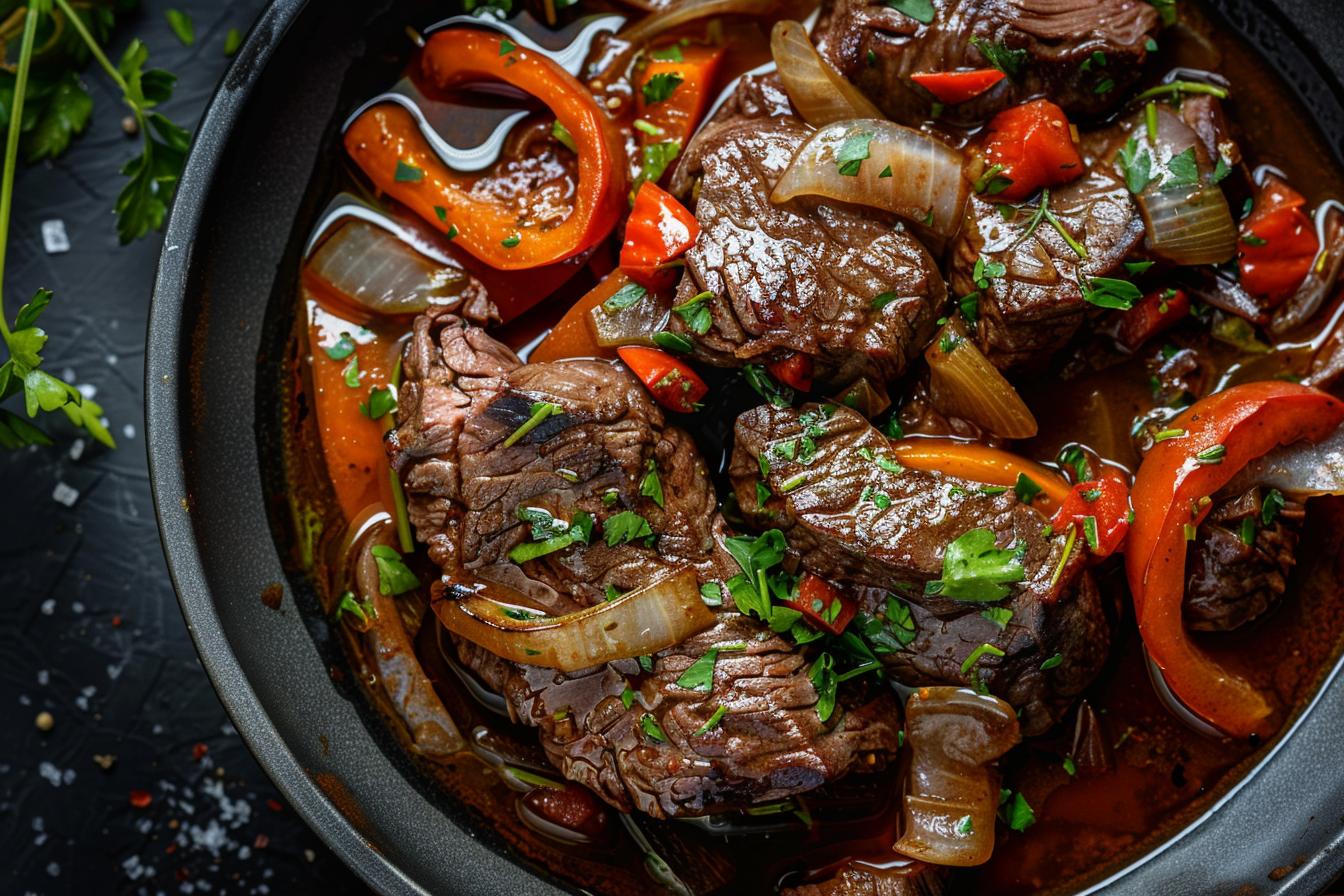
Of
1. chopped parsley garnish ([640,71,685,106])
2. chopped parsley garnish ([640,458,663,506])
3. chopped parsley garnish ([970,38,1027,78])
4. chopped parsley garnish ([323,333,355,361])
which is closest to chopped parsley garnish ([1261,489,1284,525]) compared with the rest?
chopped parsley garnish ([970,38,1027,78])

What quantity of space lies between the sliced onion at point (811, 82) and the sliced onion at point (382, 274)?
42.1 inches

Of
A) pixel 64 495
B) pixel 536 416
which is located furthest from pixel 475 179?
pixel 64 495

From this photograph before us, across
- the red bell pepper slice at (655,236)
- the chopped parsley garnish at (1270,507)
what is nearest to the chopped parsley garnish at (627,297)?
the red bell pepper slice at (655,236)

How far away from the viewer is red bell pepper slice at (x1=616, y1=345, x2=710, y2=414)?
2.97 m

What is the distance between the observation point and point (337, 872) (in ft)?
11.5

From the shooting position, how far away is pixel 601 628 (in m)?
2.80

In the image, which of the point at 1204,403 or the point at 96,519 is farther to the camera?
the point at 96,519

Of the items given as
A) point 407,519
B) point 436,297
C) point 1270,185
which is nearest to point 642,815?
point 407,519

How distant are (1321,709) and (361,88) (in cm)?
322

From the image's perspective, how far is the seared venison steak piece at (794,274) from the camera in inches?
112

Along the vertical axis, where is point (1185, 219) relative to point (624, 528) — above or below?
above

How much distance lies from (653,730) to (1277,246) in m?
2.13

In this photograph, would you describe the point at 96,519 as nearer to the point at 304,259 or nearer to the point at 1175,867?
the point at 304,259

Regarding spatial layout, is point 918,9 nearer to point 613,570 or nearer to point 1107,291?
point 1107,291
